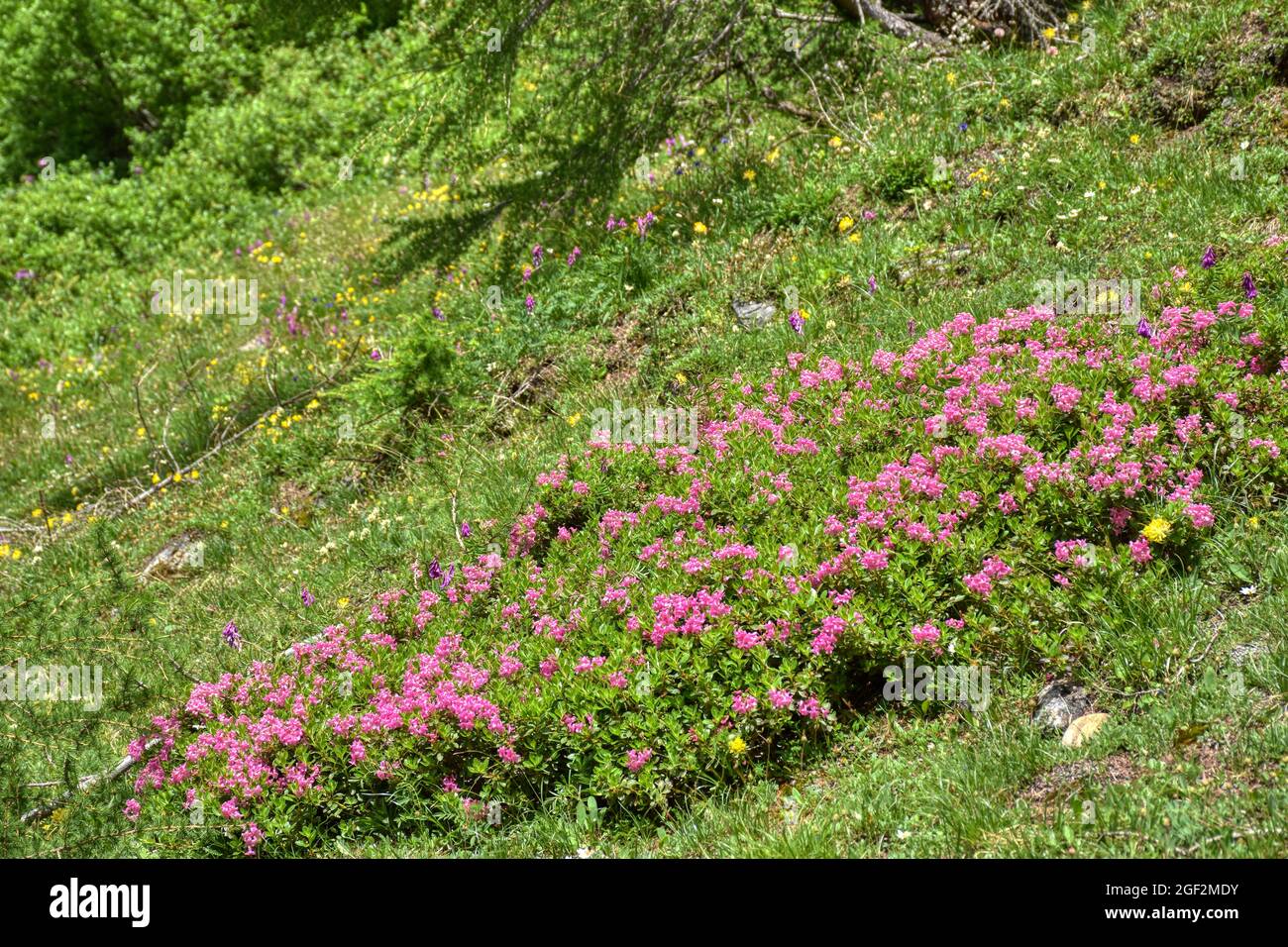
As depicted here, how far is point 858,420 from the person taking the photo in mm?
6008

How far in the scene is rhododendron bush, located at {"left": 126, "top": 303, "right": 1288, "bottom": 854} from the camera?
15.4 feet

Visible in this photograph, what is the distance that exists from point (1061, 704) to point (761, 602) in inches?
52.3

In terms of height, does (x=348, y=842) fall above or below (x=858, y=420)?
below

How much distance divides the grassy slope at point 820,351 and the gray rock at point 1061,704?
74 millimetres

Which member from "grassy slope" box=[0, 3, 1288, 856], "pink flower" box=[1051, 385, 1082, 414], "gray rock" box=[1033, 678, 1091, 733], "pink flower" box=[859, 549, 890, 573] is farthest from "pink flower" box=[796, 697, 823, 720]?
"pink flower" box=[1051, 385, 1082, 414]

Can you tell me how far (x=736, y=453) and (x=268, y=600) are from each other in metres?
3.39

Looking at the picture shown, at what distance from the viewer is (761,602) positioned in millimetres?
4930

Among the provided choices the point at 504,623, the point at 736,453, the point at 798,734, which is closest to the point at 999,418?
the point at 736,453

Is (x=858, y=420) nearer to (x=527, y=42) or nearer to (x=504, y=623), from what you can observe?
(x=504, y=623)

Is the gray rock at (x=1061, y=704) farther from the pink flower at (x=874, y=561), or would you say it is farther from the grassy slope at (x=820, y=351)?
the pink flower at (x=874, y=561)

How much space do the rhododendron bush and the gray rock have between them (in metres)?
0.14

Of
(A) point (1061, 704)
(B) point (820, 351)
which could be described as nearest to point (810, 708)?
(A) point (1061, 704)
